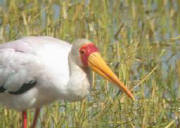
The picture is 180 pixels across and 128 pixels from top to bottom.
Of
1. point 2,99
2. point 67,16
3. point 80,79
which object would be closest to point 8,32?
point 67,16

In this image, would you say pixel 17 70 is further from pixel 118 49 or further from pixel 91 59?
pixel 118 49

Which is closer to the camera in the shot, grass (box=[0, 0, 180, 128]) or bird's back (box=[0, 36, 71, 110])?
bird's back (box=[0, 36, 71, 110])

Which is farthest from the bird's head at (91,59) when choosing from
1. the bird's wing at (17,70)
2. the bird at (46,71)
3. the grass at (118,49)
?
the grass at (118,49)

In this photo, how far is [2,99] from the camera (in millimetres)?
6234

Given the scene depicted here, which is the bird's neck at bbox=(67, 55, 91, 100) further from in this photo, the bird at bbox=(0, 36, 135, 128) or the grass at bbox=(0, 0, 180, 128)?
the grass at bbox=(0, 0, 180, 128)

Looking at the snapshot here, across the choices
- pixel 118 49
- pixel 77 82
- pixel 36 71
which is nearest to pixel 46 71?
pixel 36 71

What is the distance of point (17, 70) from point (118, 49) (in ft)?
3.95

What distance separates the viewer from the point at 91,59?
577 cm

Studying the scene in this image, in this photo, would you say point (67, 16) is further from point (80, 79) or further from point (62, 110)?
point (80, 79)

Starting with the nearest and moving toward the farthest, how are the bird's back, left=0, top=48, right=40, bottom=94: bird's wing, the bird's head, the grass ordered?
the bird's head, the bird's back, left=0, top=48, right=40, bottom=94: bird's wing, the grass

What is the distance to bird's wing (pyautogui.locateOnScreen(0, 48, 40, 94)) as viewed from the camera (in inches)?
235

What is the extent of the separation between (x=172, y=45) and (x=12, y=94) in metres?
2.51

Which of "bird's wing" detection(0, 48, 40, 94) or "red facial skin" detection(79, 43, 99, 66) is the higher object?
"red facial skin" detection(79, 43, 99, 66)

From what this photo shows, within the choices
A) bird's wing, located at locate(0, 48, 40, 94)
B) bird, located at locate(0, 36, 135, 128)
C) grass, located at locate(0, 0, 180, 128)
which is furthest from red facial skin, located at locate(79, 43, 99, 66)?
grass, located at locate(0, 0, 180, 128)
